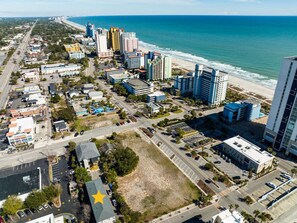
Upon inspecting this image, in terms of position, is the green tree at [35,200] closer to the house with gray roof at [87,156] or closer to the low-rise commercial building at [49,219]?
the low-rise commercial building at [49,219]

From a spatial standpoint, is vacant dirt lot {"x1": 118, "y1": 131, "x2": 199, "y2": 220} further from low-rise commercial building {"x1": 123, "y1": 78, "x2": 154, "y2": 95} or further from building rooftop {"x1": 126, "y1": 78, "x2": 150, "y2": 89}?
building rooftop {"x1": 126, "y1": 78, "x2": 150, "y2": 89}

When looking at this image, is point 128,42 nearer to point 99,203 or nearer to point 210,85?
point 210,85

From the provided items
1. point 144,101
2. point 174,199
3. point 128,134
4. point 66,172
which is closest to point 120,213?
point 174,199

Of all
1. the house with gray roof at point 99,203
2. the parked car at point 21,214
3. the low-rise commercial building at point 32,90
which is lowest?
the parked car at point 21,214

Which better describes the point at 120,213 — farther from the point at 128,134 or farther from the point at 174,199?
the point at 128,134

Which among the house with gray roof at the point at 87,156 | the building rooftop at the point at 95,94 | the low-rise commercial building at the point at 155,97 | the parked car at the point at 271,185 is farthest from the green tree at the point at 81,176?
the building rooftop at the point at 95,94

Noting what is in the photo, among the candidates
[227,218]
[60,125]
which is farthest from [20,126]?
[227,218]
